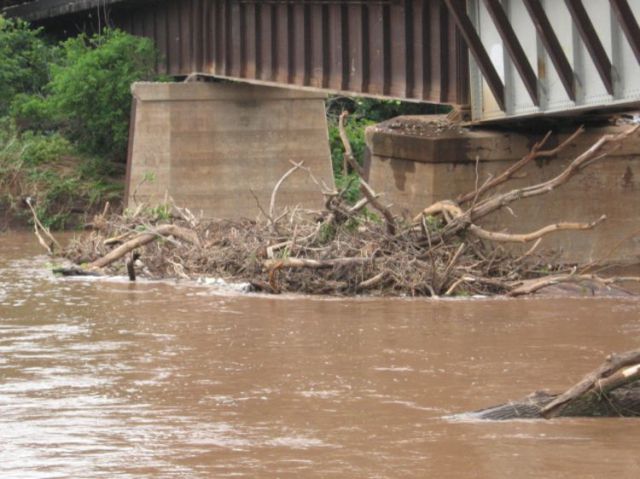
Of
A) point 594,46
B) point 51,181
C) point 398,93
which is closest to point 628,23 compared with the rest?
point 594,46

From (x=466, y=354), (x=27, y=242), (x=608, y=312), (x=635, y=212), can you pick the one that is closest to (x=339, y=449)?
(x=466, y=354)

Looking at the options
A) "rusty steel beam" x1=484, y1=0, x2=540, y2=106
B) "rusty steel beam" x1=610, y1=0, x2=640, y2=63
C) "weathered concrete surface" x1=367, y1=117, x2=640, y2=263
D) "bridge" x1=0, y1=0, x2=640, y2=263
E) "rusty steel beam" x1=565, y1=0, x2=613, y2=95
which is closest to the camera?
"rusty steel beam" x1=610, y1=0, x2=640, y2=63

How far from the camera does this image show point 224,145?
32.2 metres

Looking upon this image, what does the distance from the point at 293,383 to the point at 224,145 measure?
20893 millimetres

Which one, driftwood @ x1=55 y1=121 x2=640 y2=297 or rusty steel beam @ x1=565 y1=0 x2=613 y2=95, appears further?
rusty steel beam @ x1=565 y1=0 x2=613 y2=95

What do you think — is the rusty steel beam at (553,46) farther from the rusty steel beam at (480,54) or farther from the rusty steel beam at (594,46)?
the rusty steel beam at (480,54)

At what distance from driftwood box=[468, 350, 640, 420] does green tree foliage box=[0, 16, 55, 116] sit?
97.9ft

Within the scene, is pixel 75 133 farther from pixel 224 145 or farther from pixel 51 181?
pixel 224 145

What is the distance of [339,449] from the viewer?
30.0 ft

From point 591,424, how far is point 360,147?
90.4 feet

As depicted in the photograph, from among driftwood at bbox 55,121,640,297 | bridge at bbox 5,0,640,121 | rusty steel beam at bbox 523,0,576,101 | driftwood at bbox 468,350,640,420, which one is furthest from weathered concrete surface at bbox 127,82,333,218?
driftwood at bbox 468,350,640,420

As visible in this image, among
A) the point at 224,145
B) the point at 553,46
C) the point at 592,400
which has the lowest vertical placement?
the point at 592,400

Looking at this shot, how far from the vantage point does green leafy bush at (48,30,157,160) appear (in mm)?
33438

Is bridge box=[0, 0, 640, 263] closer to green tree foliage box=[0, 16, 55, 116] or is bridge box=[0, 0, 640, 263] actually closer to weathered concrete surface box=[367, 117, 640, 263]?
weathered concrete surface box=[367, 117, 640, 263]
